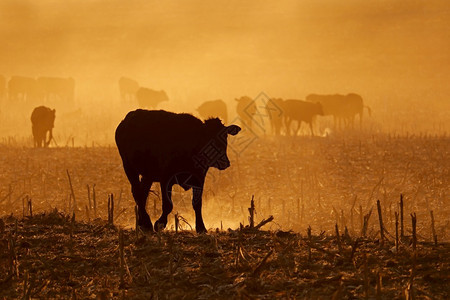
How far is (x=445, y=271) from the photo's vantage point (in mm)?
7211

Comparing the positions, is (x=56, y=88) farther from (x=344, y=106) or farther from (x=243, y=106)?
(x=344, y=106)

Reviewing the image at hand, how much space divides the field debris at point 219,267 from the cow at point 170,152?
1.58 meters

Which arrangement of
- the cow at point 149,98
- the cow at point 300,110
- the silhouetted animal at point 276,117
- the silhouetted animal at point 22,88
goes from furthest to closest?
the silhouetted animal at point 22,88 → the cow at point 149,98 → the cow at point 300,110 → the silhouetted animal at point 276,117

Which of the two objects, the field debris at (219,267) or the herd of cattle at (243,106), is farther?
the herd of cattle at (243,106)

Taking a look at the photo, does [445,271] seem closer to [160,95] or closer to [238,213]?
[238,213]

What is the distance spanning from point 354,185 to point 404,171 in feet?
6.11

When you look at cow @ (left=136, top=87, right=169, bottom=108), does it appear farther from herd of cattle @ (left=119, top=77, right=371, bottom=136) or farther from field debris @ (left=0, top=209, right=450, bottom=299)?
field debris @ (left=0, top=209, right=450, bottom=299)

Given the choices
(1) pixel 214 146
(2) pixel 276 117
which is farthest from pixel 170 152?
(2) pixel 276 117

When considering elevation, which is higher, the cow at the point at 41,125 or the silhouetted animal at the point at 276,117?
the silhouetted animal at the point at 276,117

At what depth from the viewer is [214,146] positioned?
11.0 m

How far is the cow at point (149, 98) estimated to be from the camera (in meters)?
48.5

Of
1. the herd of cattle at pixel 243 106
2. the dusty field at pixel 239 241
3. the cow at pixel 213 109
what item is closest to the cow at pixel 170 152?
the dusty field at pixel 239 241

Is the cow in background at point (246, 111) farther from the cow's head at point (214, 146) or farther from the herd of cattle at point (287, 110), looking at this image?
the cow's head at point (214, 146)

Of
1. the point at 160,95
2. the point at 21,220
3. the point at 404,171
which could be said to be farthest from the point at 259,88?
the point at 21,220
